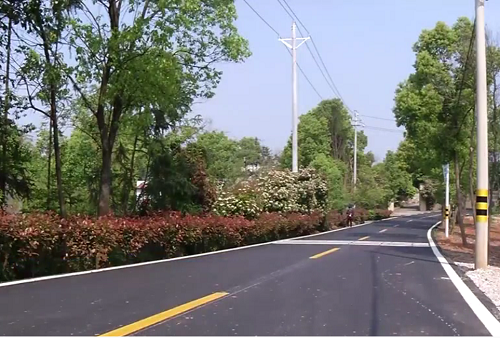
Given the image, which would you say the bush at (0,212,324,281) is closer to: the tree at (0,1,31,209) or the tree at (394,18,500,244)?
the tree at (0,1,31,209)

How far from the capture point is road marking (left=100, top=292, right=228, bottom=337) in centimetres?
676

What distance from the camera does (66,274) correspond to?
12.1 meters

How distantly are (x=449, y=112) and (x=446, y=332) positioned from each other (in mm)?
22382

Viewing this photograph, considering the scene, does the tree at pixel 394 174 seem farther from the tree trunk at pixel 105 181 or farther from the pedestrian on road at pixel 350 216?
the tree trunk at pixel 105 181

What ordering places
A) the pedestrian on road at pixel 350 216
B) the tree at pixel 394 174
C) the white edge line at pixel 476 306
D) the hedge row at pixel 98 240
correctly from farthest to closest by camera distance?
the tree at pixel 394 174 → the pedestrian on road at pixel 350 216 → the hedge row at pixel 98 240 → the white edge line at pixel 476 306

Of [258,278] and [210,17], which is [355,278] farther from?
[210,17]

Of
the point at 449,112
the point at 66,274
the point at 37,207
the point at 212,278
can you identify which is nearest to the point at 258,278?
the point at 212,278

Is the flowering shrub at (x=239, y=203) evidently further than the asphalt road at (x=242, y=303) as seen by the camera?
Yes

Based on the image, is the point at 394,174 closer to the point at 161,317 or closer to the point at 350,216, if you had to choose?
the point at 350,216

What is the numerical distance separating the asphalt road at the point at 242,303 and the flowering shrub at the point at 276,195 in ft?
42.9

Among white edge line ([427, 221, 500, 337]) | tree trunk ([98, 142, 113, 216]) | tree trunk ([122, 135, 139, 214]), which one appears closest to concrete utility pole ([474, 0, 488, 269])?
white edge line ([427, 221, 500, 337])

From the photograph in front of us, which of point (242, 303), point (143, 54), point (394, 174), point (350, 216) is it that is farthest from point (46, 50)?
point (394, 174)

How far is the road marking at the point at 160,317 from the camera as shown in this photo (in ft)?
22.2

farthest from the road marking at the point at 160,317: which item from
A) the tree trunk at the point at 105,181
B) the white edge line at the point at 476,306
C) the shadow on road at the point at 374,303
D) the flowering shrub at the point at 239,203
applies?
the flowering shrub at the point at 239,203
